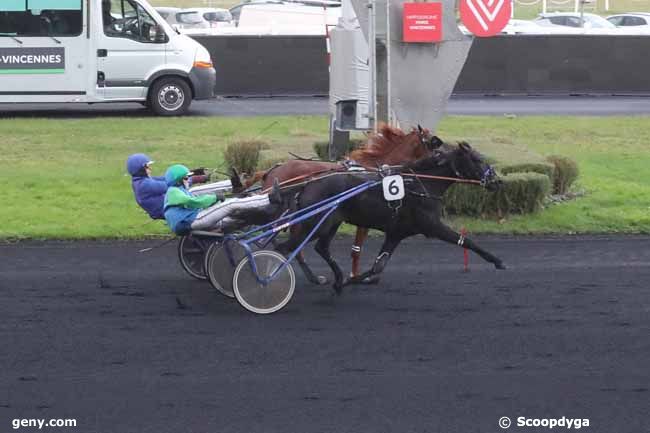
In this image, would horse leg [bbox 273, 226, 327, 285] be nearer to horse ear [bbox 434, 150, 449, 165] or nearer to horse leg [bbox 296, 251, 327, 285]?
horse leg [bbox 296, 251, 327, 285]

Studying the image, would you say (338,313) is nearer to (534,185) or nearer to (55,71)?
(534,185)

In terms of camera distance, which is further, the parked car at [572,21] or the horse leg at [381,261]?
the parked car at [572,21]

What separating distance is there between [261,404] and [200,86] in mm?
13958

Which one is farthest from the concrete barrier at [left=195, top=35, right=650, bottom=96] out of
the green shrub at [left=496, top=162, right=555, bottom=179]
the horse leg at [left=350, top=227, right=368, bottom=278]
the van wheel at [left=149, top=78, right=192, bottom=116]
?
the horse leg at [left=350, top=227, right=368, bottom=278]

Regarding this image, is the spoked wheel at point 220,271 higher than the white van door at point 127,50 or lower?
lower

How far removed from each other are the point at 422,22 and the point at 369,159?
392 centimetres

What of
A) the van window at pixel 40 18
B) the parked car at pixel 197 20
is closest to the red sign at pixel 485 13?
the van window at pixel 40 18

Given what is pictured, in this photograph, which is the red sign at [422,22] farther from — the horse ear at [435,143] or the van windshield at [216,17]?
the van windshield at [216,17]

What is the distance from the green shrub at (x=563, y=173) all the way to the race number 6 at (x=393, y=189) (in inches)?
192

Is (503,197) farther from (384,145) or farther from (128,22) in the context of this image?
(128,22)

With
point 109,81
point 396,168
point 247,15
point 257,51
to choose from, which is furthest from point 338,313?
point 247,15

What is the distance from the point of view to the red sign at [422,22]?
42.5ft

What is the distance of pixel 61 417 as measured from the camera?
20.7ft

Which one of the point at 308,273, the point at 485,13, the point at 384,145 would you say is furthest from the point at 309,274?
the point at 485,13
